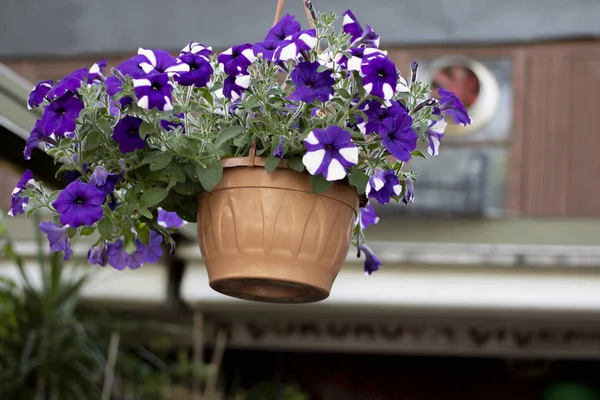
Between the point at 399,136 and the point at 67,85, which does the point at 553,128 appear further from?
the point at 67,85

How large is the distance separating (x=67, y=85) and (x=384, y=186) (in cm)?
52

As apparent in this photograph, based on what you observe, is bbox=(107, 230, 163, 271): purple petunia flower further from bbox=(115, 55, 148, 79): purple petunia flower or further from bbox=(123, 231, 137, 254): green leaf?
bbox=(115, 55, 148, 79): purple petunia flower

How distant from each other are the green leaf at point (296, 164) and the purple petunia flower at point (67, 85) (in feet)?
1.16

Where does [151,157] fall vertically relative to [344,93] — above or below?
below

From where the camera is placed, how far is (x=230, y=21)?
5.31 m

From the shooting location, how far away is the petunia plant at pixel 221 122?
4.67 feet

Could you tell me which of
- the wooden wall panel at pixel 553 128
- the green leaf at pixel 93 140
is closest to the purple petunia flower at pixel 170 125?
the green leaf at pixel 93 140

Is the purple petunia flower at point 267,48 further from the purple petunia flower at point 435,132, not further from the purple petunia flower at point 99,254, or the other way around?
the purple petunia flower at point 99,254

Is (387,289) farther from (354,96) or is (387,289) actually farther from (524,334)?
(354,96)

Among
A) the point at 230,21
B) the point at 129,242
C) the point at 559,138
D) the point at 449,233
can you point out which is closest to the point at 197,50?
the point at 129,242

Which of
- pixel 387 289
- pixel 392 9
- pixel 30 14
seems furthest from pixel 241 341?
pixel 30 14

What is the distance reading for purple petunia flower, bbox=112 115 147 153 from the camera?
4.85 feet

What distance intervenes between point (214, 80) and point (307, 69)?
212mm

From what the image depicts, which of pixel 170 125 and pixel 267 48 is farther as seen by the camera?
pixel 170 125
